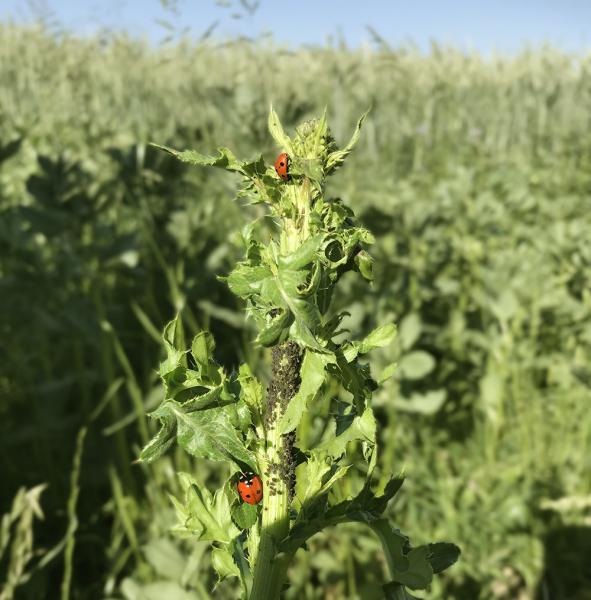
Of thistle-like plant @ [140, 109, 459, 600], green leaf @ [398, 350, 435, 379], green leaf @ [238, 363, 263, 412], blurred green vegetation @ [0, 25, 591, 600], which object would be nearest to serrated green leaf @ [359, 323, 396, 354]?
thistle-like plant @ [140, 109, 459, 600]

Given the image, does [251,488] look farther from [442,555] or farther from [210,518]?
[442,555]

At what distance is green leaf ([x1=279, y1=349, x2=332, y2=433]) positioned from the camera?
1.98 ft

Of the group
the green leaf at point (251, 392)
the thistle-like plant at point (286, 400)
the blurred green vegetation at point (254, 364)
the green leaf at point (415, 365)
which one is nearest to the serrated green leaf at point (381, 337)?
the thistle-like plant at point (286, 400)

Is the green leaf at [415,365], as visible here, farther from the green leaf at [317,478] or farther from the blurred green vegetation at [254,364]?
the green leaf at [317,478]

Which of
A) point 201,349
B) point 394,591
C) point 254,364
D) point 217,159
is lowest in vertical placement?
point 394,591

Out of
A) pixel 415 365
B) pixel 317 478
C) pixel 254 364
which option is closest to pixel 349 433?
pixel 317 478

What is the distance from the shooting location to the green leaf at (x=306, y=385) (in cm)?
60

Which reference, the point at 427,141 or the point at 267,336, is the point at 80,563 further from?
the point at 427,141

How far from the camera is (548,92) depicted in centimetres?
1031

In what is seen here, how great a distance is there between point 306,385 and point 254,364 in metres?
1.54

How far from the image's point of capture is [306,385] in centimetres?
61

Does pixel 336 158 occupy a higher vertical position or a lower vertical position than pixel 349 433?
higher

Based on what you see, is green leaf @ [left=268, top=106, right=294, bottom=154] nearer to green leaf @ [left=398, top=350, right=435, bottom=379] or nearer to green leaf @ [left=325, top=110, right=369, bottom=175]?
green leaf @ [left=325, top=110, right=369, bottom=175]

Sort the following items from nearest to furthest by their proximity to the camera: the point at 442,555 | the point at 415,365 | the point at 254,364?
the point at 442,555 → the point at 254,364 → the point at 415,365
